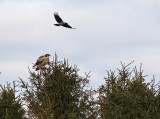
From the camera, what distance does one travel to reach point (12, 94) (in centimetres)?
1934

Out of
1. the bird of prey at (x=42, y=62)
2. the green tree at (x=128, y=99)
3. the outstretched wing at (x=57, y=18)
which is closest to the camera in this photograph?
the green tree at (x=128, y=99)

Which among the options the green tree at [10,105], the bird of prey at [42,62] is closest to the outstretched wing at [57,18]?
the bird of prey at [42,62]

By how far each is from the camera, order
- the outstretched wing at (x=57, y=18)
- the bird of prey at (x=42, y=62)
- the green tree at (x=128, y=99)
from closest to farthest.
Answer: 1. the green tree at (x=128, y=99)
2. the bird of prey at (x=42, y=62)
3. the outstretched wing at (x=57, y=18)

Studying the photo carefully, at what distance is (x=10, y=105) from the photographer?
19.1 m

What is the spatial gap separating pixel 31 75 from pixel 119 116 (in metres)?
6.87

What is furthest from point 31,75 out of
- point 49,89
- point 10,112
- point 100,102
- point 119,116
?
point 119,116

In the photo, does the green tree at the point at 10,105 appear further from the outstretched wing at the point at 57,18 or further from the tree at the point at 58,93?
the outstretched wing at the point at 57,18

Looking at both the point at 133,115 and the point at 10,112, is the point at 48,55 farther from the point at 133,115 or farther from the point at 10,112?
the point at 133,115

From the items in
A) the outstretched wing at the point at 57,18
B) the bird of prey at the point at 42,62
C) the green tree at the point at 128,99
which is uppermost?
the outstretched wing at the point at 57,18

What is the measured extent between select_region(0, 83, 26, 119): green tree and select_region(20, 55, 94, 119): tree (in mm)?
712

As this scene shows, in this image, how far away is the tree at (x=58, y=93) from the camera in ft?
64.8

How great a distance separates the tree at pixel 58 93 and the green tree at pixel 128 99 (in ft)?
10.1

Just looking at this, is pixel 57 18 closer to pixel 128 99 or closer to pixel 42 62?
pixel 42 62

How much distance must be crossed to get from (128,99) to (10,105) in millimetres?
6335
